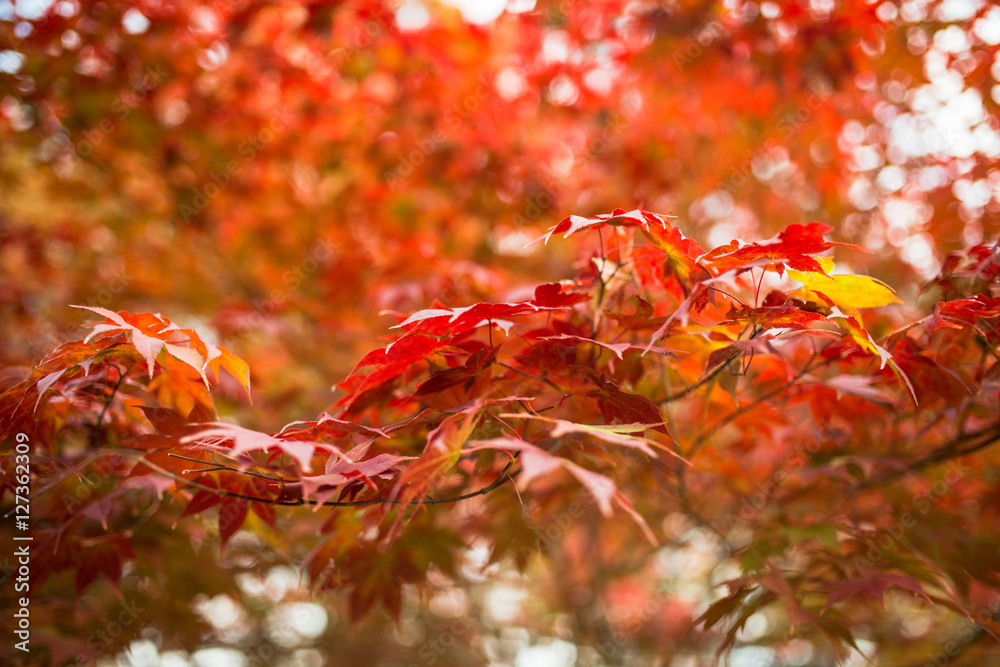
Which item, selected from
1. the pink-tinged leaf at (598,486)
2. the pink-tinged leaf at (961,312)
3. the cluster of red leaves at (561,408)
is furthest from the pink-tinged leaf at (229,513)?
the pink-tinged leaf at (961,312)

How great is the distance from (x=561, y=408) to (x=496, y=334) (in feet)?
1.21

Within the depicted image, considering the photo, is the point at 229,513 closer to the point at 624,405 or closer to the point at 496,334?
the point at 496,334

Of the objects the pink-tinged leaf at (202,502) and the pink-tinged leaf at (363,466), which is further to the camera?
the pink-tinged leaf at (202,502)

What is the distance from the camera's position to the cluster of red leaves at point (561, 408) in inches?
45.5

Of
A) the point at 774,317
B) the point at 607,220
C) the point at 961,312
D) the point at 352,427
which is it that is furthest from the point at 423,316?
the point at 961,312

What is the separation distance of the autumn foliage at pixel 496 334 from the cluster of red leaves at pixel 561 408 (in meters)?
0.01

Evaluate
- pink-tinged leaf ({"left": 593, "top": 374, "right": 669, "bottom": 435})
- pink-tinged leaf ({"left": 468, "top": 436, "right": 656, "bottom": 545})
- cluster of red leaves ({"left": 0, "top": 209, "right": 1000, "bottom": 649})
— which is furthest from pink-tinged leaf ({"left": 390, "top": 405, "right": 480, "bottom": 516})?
pink-tinged leaf ({"left": 593, "top": 374, "right": 669, "bottom": 435})

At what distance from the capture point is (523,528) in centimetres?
211

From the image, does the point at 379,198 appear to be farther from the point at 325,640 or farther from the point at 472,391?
the point at 325,640

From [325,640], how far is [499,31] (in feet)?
14.5

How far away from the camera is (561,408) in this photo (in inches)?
58.5

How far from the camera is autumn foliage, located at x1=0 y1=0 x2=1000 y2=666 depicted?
1282 millimetres

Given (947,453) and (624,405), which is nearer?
(624,405)

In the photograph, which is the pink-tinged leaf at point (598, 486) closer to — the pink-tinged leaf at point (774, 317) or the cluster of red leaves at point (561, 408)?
the cluster of red leaves at point (561, 408)
